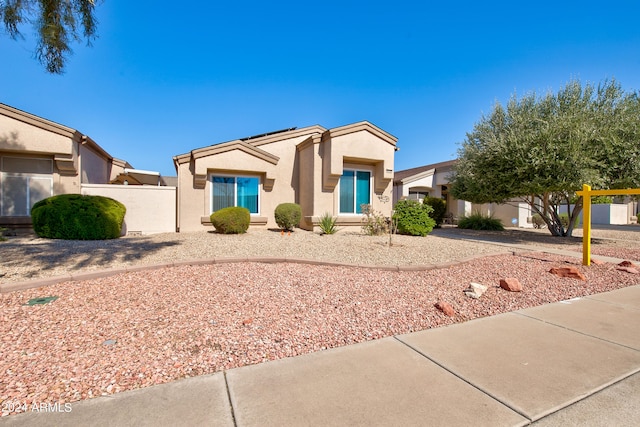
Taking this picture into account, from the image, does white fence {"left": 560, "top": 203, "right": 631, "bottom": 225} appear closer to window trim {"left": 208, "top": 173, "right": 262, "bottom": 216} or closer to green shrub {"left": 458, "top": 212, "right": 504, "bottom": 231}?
green shrub {"left": 458, "top": 212, "right": 504, "bottom": 231}

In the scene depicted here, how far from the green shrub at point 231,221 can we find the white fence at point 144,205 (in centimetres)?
300

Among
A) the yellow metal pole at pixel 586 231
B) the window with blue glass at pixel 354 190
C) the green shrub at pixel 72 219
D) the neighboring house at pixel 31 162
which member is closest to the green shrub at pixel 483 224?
the window with blue glass at pixel 354 190

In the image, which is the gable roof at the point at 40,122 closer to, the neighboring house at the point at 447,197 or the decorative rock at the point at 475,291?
the decorative rock at the point at 475,291

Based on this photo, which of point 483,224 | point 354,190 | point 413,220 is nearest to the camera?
point 413,220

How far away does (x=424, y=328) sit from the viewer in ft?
12.7

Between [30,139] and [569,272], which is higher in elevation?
[30,139]

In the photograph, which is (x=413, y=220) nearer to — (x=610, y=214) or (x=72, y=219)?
(x=72, y=219)

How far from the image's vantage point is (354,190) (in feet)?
46.1

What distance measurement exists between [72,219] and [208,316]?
8012 mm

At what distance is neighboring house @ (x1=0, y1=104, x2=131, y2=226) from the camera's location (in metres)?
11.1

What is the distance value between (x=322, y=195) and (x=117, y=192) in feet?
26.8

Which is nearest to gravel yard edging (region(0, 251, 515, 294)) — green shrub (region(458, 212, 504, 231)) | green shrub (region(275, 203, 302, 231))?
green shrub (region(275, 203, 302, 231))

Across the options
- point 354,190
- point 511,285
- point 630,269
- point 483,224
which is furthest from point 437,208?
point 511,285

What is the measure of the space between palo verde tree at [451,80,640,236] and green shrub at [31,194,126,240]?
45.0ft
